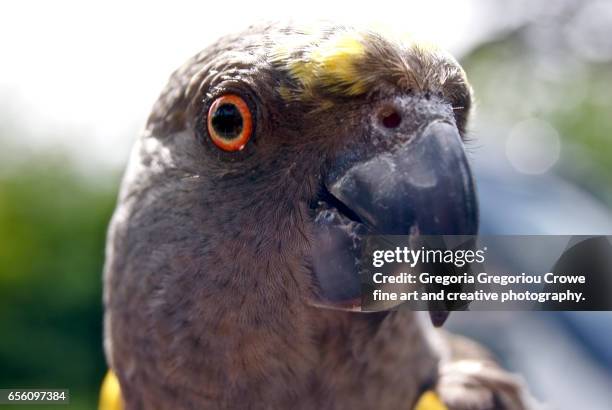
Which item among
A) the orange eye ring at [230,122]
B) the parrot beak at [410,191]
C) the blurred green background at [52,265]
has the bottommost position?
the parrot beak at [410,191]

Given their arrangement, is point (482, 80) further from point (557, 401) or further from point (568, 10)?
point (557, 401)

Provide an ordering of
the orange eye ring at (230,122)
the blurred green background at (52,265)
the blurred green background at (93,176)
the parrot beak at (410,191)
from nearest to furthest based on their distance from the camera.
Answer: the parrot beak at (410,191), the orange eye ring at (230,122), the blurred green background at (52,265), the blurred green background at (93,176)

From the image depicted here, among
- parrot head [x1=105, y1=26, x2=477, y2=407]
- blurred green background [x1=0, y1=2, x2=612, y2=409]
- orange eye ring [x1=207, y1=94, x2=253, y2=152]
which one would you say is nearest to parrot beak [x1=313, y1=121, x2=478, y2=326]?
parrot head [x1=105, y1=26, x2=477, y2=407]

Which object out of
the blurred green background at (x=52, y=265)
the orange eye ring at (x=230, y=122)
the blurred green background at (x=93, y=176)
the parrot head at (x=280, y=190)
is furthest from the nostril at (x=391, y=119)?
the blurred green background at (x=52, y=265)

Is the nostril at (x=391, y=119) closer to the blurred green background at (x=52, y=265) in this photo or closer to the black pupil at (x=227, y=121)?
the black pupil at (x=227, y=121)

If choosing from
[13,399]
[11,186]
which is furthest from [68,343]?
[13,399]

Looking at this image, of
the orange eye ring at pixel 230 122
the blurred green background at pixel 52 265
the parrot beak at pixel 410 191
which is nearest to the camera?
the parrot beak at pixel 410 191

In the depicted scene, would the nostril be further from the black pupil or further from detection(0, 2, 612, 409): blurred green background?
detection(0, 2, 612, 409): blurred green background
